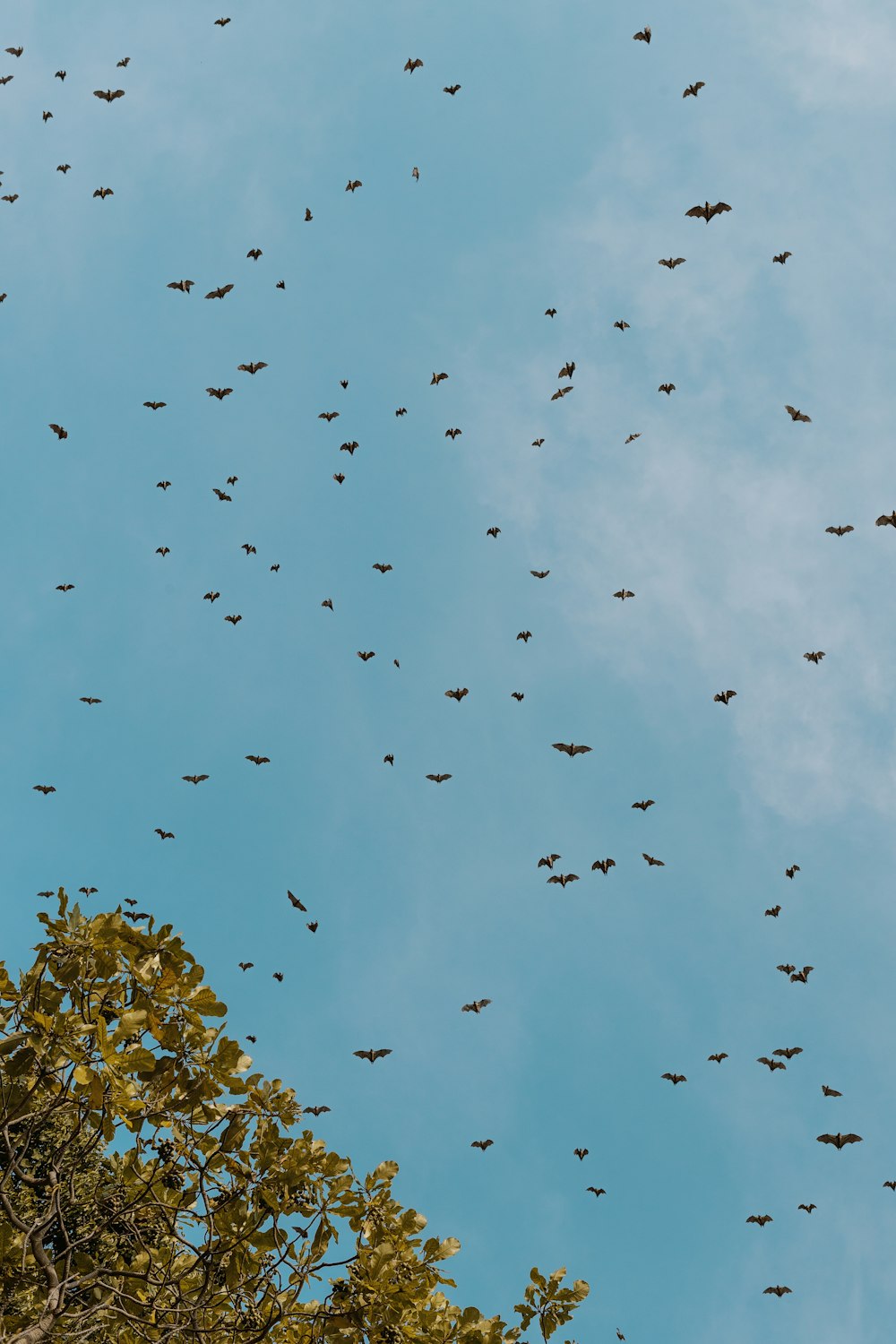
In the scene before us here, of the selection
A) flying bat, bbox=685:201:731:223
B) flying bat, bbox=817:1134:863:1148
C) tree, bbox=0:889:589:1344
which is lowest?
tree, bbox=0:889:589:1344

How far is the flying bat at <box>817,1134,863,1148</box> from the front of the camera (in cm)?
2403

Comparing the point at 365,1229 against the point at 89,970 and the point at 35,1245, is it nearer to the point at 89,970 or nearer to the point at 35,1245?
the point at 35,1245

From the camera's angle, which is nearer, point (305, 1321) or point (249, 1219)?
point (249, 1219)

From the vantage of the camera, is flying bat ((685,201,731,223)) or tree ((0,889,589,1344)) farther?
flying bat ((685,201,731,223))

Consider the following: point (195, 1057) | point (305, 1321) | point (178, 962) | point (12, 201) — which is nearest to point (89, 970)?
point (178, 962)

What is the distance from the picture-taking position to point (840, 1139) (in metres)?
24.3

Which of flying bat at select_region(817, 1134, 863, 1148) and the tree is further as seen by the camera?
flying bat at select_region(817, 1134, 863, 1148)

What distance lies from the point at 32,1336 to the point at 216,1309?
1.77 metres

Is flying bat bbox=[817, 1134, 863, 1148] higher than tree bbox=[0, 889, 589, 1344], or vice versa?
flying bat bbox=[817, 1134, 863, 1148]

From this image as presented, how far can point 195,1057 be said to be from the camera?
22.0 feet

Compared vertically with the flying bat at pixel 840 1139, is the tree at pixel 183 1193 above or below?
below

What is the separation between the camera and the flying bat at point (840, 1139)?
24.0m

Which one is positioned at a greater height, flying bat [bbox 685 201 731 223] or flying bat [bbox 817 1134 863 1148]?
flying bat [bbox 685 201 731 223]

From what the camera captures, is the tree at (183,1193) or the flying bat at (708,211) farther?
the flying bat at (708,211)
